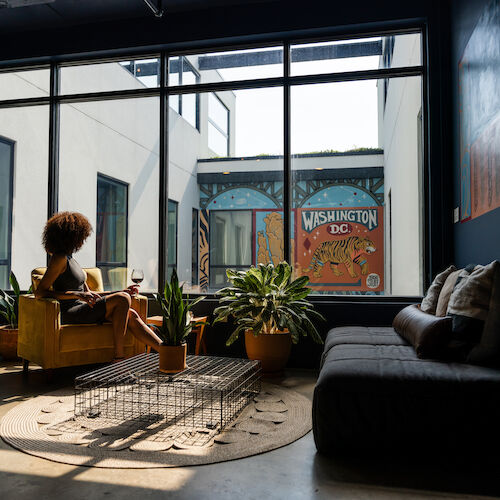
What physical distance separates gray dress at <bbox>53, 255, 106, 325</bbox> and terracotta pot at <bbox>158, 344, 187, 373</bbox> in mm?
1129

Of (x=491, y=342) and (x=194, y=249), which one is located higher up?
(x=194, y=249)

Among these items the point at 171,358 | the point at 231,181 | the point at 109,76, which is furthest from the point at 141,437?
the point at 109,76

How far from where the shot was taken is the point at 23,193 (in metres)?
5.25

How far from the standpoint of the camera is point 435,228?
4113mm

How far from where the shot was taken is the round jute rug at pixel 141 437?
7.28ft

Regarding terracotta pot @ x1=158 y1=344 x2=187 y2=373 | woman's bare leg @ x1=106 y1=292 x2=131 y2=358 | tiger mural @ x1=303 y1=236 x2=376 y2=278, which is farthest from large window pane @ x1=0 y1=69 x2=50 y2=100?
terracotta pot @ x1=158 y1=344 x2=187 y2=373

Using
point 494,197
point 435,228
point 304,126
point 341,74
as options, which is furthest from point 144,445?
point 341,74

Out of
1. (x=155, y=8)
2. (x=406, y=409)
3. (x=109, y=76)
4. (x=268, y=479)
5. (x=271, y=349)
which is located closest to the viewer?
(x=268, y=479)

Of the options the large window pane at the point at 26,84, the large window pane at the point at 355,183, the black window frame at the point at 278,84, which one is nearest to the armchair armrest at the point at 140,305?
the black window frame at the point at 278,84

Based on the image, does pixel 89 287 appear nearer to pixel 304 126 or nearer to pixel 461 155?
pixel 304 126

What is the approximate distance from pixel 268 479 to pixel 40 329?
2270 mm

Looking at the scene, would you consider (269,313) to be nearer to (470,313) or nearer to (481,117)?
(470,313)

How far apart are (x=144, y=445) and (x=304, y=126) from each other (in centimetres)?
324

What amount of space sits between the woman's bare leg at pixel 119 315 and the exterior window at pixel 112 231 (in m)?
1.48
